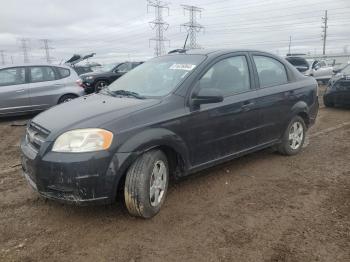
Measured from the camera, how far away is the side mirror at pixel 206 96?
13.3 feet

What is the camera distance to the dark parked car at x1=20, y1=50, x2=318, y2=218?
11.1ft

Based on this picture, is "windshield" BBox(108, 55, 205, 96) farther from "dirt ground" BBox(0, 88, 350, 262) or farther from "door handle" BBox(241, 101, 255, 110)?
"dirt ground" BBox(0, 88, 350, 262)

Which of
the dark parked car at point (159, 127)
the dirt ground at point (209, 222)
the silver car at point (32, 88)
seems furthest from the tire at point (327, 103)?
the silver car at point (32, 88)

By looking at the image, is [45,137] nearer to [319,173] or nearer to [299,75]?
[319,173]

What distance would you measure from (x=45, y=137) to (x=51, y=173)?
1.29 ft

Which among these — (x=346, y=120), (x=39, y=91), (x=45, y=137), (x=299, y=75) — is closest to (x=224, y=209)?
(x=45, y=137)

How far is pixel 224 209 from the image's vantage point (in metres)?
3.95

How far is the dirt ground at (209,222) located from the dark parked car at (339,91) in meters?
6.20

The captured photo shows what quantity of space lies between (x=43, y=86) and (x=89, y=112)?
696 centimetres

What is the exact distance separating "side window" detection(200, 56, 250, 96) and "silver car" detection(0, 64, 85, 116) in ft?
21.9

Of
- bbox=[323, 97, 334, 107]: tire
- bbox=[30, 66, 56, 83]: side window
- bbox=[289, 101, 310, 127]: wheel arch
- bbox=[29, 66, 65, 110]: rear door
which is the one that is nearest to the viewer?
bbox=[289, 101, 310, 127]: wheel arch

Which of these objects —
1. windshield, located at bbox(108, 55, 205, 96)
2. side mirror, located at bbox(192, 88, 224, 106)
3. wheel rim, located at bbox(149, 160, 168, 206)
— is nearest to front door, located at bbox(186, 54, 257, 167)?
side mirror, located at bbox(192, 88, 224, 106)

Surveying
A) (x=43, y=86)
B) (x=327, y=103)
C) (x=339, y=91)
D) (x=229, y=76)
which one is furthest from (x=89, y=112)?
(x=327, y=103)

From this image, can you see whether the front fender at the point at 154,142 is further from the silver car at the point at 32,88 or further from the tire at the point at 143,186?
the silver car at the point at 32,88
